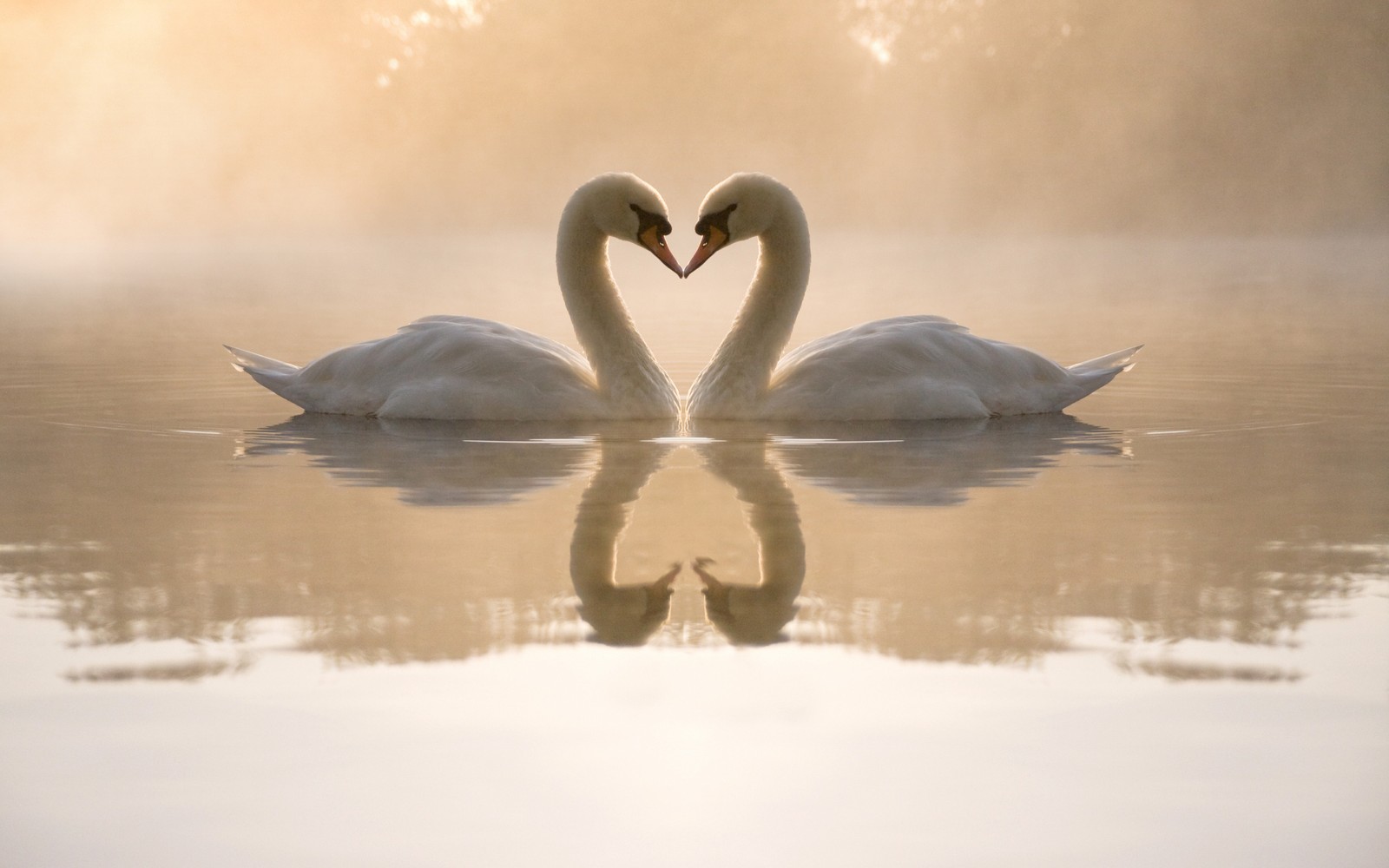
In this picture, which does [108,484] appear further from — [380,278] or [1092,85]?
[1092,85]

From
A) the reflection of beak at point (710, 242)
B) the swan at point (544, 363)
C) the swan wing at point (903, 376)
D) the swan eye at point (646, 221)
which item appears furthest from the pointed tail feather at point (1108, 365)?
the swan eye at point (646, 221)

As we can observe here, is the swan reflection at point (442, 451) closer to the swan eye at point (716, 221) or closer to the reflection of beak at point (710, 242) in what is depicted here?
the reflection of beak at point (710, 242)

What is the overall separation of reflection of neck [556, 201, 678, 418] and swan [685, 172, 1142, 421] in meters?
0.27

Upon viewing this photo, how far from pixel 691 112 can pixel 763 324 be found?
132689 mm

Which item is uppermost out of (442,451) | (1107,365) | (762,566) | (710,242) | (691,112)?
(691,112)

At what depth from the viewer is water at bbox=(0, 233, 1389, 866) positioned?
3484mm

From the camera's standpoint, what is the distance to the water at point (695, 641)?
137 inches

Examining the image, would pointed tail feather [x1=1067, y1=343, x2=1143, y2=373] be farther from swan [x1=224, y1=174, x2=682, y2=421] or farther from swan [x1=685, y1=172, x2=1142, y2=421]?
swan [x1=224, y1=174, x2=682, y2=421]

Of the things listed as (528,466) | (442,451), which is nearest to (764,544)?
(528,466)

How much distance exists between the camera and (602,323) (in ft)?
30.8

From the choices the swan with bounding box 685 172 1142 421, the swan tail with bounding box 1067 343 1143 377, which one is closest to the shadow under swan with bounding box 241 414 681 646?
the swan with bounding box 685 172 1142 421

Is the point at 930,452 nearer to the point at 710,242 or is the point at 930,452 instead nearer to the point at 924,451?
the point at 924,451

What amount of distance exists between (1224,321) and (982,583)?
570 inches

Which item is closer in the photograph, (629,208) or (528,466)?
(528,466)
